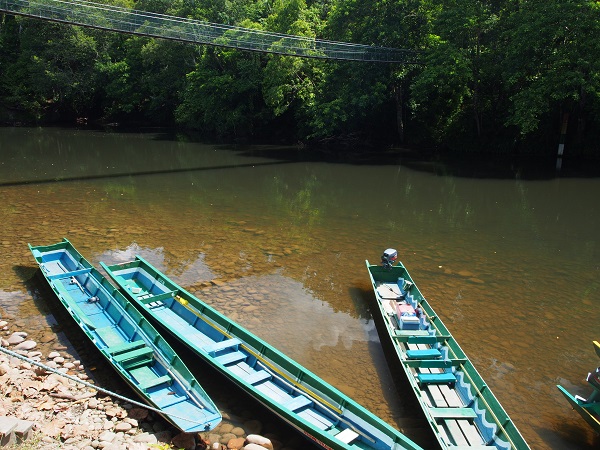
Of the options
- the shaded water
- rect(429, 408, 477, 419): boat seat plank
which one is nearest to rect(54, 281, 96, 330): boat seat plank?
the shaded water

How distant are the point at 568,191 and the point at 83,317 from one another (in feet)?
62.8

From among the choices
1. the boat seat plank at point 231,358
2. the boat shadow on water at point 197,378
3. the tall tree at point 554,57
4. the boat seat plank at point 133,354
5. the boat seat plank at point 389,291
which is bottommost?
the boat shadow on water at point 197,378

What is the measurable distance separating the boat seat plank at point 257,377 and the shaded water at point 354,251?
1.18m

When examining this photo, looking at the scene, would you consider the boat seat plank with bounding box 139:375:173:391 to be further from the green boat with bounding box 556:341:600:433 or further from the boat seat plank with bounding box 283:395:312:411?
the green boat with bounding box 556:341:600:433

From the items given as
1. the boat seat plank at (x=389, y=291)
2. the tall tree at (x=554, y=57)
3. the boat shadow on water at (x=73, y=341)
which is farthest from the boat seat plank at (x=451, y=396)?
the tall tree at (x=554, y=57)


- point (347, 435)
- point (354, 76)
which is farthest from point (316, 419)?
point (354, 76)

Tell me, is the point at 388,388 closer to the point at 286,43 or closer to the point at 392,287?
the point at 392,287

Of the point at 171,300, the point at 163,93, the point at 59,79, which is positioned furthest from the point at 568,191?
the point at 59,79

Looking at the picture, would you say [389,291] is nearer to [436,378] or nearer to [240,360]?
[436,378]

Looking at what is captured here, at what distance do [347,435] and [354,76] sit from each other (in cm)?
2502

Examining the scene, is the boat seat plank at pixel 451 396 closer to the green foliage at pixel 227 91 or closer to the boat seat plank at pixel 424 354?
the boat seat plank at pixel 424 354

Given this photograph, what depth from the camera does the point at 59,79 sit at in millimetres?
41938

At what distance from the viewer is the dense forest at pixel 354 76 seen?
23.1 metres

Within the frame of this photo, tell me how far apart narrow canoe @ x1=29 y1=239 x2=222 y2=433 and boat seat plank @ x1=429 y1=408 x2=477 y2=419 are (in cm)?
288
